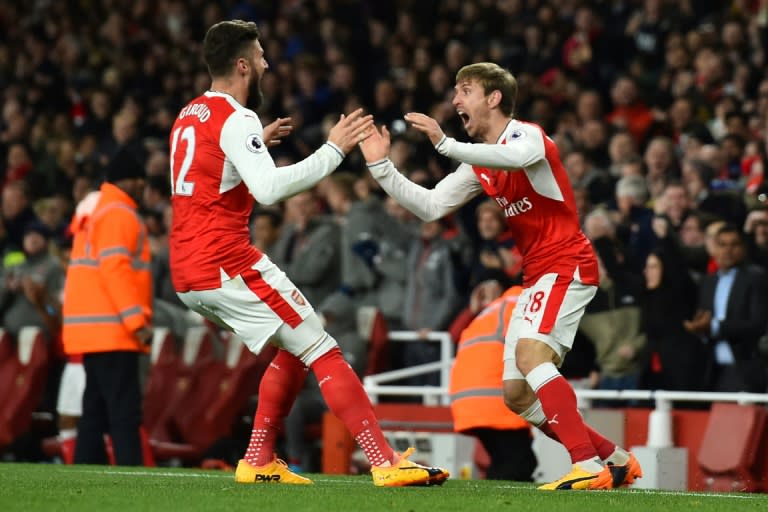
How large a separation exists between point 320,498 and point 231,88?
2.23 meters

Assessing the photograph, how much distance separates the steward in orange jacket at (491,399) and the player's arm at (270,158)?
94.7 inches

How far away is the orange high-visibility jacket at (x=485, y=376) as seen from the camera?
9852mm

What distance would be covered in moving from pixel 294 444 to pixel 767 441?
4.45 m

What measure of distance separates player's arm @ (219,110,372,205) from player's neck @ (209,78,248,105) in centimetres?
29

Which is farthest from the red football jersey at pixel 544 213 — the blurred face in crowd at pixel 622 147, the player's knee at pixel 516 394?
the blurred face in crowd at pixel 622 147

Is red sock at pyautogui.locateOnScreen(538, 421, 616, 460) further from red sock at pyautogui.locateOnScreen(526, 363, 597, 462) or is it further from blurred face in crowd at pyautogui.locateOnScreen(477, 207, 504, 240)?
blurred face in crowd at pyautogui.locateOnScreen(477, 207, 504, 240)

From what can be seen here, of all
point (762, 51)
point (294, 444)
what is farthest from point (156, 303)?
point (762, 51)

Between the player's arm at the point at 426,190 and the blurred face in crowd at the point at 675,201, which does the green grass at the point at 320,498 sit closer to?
the player's arm at the point at 426,190

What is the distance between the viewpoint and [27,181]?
64.8 ft

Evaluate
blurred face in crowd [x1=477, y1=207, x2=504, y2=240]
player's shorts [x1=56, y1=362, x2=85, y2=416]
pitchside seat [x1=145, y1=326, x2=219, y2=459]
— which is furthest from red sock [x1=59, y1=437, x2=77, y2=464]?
blurred face in crowd [x1=477, y1=207, x2=504, y2=240]

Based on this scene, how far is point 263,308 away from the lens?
787cm

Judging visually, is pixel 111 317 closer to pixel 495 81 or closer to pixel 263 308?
pixel 263 308

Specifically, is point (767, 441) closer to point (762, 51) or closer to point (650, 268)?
point (650, 268)

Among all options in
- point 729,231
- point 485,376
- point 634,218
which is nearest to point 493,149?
point 485,376
